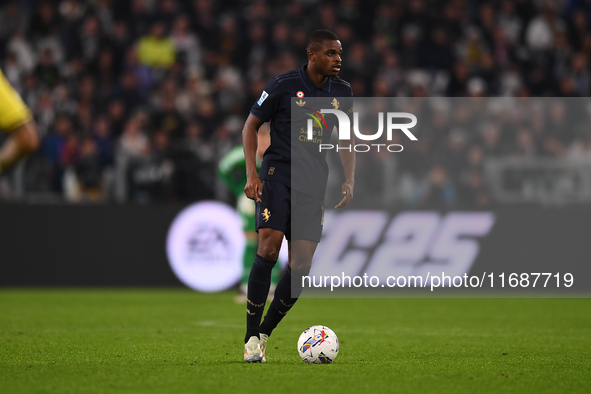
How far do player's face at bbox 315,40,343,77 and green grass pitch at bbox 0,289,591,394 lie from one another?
2.02m

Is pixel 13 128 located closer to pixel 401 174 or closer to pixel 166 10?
pixel 401 174

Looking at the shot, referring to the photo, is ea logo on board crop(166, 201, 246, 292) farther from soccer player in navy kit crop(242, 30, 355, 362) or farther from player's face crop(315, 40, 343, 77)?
player's face crop(315, 40, 343, 77)

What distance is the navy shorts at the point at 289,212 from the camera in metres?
5.63

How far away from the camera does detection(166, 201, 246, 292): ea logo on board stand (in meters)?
13.5

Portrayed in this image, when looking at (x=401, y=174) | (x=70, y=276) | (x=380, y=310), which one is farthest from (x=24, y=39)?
(x=380, y=310)

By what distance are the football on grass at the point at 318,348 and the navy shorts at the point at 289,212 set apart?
2.18 ft

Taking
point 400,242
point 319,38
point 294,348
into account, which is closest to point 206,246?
point 400,242

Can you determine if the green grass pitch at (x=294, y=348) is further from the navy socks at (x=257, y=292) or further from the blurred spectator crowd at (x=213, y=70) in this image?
the blurred spectator crowd at (x=213, y=70)

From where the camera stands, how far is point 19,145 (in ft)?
12.9

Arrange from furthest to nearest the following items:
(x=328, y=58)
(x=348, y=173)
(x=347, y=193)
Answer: (x=348, y=173) → (x=347, y=193) → (x=328, y=58)

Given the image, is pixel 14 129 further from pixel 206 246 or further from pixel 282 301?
pixel 206 246

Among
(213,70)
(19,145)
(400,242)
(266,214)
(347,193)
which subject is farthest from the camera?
(213,70)

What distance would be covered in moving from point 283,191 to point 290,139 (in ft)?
1.27

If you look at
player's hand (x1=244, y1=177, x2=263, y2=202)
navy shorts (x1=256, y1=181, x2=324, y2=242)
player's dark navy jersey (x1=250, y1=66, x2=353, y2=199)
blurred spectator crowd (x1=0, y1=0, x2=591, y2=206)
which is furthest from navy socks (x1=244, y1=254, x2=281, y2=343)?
blurred spectator crowd (x1=0, y1=0, x2=591, y2=206)
